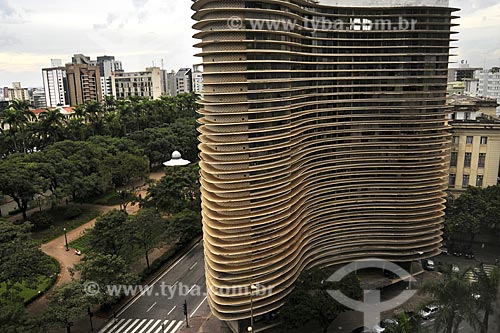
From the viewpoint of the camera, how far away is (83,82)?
159 meters

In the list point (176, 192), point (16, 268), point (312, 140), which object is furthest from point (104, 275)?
point (312, 140)

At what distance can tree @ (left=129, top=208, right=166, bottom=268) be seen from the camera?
137 feet

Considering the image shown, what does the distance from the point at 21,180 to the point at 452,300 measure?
4614cm

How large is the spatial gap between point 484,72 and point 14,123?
127 m

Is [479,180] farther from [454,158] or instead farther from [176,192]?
[176,192]

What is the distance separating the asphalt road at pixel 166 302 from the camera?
35.5 metres

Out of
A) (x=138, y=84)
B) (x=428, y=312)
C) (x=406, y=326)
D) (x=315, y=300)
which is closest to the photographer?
(x=406, y=326)

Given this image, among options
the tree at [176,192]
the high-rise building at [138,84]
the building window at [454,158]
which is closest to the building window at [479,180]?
the building window at [454,158]

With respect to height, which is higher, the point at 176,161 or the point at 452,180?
the point at 452,180

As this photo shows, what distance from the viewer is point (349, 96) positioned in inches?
1506

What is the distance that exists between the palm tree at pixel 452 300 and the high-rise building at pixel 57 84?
16788 cm

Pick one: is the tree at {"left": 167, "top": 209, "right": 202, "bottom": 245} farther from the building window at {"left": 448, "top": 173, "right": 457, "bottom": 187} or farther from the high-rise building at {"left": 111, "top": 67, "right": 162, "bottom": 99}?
the high-rise building at {"left": 111, "top": 67, "right": 162, "bottom": 99}

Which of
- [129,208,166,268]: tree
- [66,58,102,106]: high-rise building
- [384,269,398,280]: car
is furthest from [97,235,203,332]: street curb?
[66,58,102,106]: high-rise building

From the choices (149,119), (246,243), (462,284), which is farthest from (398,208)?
(149,119)
